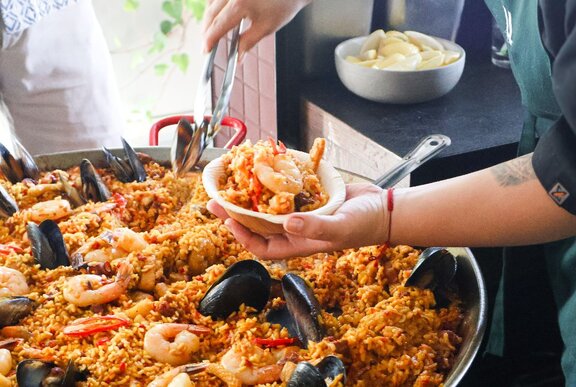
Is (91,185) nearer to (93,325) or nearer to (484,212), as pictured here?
(93,325)

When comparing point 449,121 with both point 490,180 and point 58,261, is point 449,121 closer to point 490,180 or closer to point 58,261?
point 490,180

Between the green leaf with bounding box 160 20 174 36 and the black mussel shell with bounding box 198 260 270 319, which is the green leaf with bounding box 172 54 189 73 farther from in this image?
the black mussel shell with bounding box 198 260 270 319

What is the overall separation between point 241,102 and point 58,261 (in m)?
1.57

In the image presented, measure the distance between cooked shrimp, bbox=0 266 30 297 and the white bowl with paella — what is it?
1.66 ft

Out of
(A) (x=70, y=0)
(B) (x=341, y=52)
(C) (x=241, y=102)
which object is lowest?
(C) (x=241, y=102)

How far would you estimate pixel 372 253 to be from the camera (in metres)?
1.65

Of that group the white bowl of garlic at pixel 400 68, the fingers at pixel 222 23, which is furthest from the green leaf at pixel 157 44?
the fingers at pixel 222 23

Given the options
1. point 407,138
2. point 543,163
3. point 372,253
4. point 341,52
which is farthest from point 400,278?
point 341,52

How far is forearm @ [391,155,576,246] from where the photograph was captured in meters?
1.23

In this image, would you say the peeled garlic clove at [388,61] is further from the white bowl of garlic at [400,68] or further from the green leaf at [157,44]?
the green leaf at [157,44]

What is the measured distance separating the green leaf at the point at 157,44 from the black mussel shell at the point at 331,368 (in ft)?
11.8

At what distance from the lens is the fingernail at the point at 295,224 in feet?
4.11

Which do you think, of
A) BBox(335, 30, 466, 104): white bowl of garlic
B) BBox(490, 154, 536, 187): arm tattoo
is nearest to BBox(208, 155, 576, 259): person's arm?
BBox(490, 154, 536, 187): arm tattoo

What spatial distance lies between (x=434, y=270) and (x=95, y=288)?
0.79 metres
